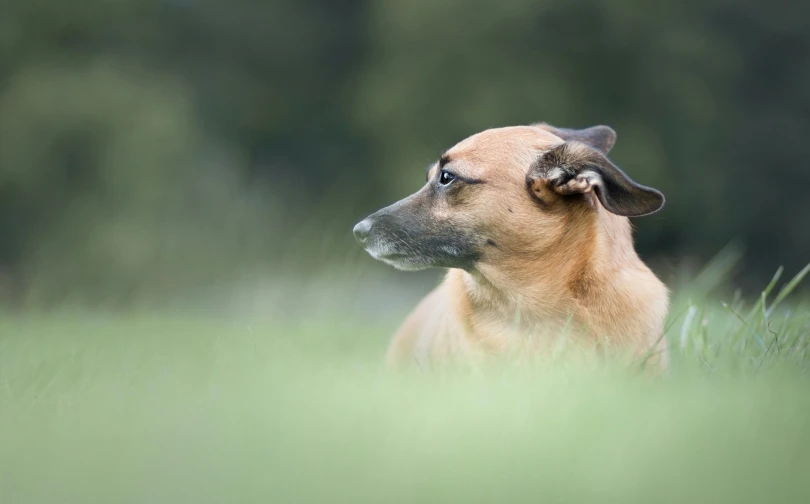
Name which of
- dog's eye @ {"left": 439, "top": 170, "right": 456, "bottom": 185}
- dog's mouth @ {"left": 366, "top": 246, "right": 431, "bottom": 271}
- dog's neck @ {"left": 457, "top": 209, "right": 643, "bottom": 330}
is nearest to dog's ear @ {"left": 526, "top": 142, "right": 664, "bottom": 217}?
dog's neck @ {"left": 457, "top": 209, "right": 643, "bottom": 330}

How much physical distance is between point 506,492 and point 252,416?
0.79 m

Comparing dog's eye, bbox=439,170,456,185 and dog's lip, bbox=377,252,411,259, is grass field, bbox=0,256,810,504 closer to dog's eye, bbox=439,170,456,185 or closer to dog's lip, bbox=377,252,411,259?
dog's lip, bbox=377,252,411,259

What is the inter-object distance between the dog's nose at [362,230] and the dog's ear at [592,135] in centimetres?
117

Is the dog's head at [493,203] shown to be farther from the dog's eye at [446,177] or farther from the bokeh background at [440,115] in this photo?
the bokeh background at [440,115]

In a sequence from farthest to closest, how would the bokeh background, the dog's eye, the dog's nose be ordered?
the bokeh background
the dog's nose
the dog's eye

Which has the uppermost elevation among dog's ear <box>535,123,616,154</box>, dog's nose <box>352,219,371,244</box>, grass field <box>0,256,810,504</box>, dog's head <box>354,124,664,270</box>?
dog's ear <box>535,123,616,154</box>

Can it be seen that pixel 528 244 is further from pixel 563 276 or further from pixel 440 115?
pixel 440 115

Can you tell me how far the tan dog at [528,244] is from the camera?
381 cm

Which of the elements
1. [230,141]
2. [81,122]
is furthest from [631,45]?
[81,122]

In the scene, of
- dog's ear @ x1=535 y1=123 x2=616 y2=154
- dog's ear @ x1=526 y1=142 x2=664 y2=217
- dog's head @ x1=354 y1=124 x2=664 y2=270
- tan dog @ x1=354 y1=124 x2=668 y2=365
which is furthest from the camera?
dog's ear @ x1=535 y1=123 x2=616 y2=154

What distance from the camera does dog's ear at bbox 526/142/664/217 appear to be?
12.1ft

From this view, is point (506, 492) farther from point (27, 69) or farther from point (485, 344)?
point (27, 69)

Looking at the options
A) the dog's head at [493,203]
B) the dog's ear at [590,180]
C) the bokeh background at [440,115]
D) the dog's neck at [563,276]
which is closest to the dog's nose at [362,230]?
the dog's head at [493,203]

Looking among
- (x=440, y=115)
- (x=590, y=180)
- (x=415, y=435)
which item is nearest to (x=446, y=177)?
(x=590, y=180)
